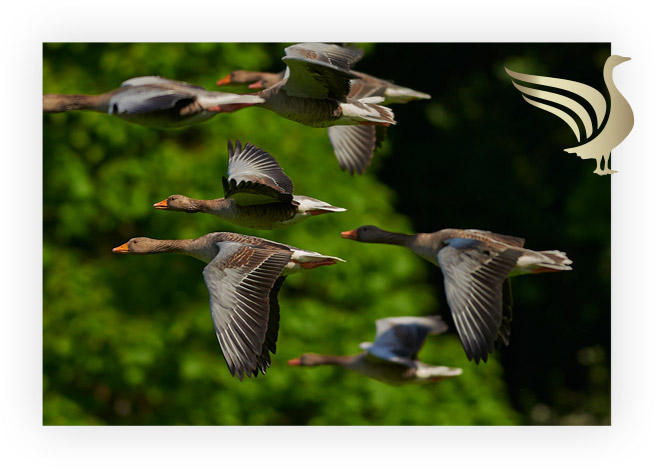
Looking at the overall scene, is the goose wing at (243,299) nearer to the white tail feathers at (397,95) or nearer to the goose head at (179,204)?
the goose head at (179,204)

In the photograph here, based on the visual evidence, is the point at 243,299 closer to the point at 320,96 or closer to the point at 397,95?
the point at 320,96

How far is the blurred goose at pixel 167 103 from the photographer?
19.9ft

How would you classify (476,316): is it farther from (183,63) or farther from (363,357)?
(183,63)

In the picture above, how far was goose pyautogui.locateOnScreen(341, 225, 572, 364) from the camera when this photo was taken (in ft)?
17.5

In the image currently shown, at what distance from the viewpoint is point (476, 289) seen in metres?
5.45

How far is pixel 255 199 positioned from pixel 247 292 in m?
0.94

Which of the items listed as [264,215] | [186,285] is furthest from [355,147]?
[186,285]

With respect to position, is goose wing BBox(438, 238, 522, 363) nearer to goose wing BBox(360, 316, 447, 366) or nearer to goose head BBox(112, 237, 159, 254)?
goose head BBox(112, 237, 159, 254)

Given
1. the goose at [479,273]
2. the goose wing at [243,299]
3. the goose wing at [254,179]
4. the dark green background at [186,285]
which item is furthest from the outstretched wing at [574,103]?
the goose wing at [243,299]

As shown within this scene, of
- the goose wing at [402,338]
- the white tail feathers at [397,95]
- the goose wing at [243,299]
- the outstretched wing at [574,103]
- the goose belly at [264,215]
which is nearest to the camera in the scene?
the goose wing at [243,299]

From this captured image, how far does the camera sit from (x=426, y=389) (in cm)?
1105

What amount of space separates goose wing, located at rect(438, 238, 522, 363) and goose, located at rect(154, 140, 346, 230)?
2.48ft

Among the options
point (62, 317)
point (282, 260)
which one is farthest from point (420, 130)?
point (282, 260)

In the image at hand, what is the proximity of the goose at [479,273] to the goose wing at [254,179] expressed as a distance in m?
0.87
